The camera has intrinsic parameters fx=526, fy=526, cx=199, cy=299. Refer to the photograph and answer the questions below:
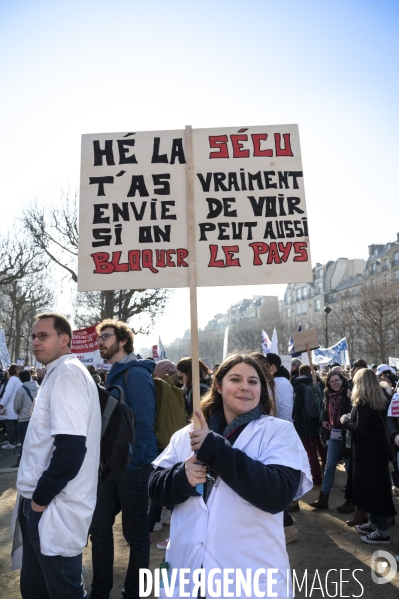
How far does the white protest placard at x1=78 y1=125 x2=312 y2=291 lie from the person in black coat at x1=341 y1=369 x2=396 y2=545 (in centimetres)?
287

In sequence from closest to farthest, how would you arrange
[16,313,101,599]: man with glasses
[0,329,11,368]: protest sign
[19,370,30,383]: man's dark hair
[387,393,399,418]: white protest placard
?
[16,313,101,599]: man with glasses, [387,393,399,418]: white protest placard, [19,370,30,383]: man's dark hair, [0,329,11,368]: protest sign

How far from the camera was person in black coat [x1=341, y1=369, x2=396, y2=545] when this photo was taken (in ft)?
18.1

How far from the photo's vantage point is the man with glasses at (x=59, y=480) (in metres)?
2.83

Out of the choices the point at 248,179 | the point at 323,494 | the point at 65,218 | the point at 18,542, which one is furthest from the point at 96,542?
the point at 65,218

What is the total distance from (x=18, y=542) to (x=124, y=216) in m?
2.22

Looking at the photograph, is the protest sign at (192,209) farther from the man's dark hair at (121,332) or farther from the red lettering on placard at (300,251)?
the man's dark hair at (121,332)

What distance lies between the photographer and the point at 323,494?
6887 millimetres

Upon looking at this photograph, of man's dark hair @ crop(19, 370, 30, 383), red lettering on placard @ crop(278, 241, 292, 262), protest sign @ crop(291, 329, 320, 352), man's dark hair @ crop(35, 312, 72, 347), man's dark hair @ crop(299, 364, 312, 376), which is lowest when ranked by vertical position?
man's dark hair @ crop(299, 364, 312, 376)

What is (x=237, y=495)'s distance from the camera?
2.27 meters

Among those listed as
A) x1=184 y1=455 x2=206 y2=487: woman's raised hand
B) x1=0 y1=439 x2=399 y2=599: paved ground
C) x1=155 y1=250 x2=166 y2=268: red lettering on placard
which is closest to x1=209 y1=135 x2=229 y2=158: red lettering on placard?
x1=155 y1=250 x2=166 y2=268: red lettering on placard

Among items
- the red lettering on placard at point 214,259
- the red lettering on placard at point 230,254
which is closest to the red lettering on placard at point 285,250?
the red lettering on placard at point 230,254

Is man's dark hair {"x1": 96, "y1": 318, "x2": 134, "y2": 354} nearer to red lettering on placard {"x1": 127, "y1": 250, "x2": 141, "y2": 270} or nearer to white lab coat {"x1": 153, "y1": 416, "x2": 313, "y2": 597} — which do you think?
red lettering on placard {"x1": 127, "y1": 250, "x2": 141, "y2": 270}

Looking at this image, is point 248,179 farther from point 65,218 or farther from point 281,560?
point 65,218

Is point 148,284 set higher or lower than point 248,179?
lower
